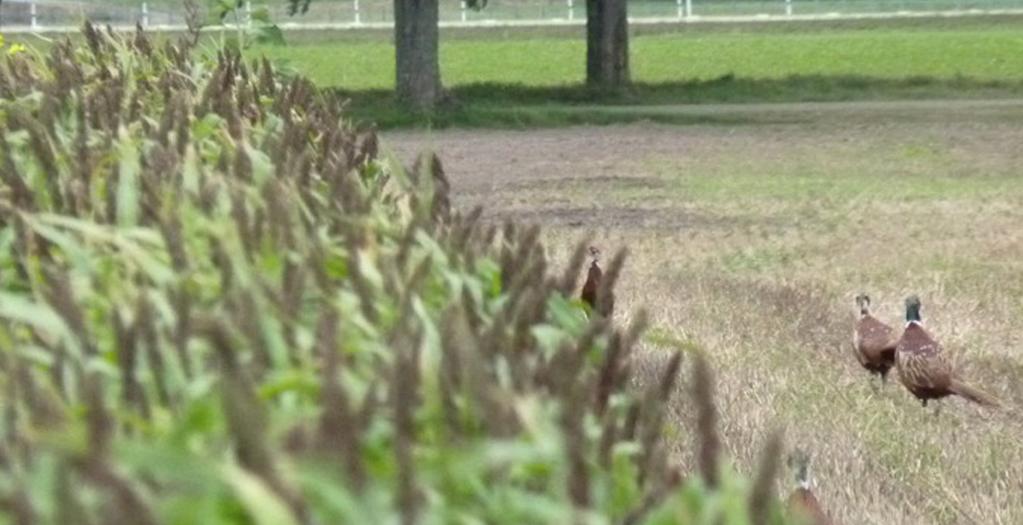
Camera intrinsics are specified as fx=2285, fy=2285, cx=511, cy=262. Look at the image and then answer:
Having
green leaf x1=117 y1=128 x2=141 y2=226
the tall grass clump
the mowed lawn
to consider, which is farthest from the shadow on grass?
the tall grass clump

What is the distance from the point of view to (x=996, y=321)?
10219mm

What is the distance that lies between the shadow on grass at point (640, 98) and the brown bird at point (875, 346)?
60.2ft

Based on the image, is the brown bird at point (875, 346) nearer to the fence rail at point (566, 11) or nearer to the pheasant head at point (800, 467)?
the pheasant head at point (800, 467)

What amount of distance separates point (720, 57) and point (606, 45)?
29.6 feet

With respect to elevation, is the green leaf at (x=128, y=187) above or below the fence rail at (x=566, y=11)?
above

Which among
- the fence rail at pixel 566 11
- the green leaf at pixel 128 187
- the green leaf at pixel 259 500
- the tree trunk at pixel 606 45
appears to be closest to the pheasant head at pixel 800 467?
the green leaf at pixel 128 187

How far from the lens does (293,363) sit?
8.46ft

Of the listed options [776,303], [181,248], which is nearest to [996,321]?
[776,303]

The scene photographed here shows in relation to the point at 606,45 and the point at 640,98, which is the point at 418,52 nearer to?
the point at 640,98

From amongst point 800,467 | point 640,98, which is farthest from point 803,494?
point 640,98

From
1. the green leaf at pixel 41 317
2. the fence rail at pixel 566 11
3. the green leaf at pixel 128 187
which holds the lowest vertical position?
the fence rail at pixel 566 11

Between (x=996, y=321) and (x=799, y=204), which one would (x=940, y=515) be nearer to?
(x=996, y=321)

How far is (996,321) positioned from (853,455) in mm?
3447

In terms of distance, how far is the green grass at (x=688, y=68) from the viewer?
30391 millimetres
